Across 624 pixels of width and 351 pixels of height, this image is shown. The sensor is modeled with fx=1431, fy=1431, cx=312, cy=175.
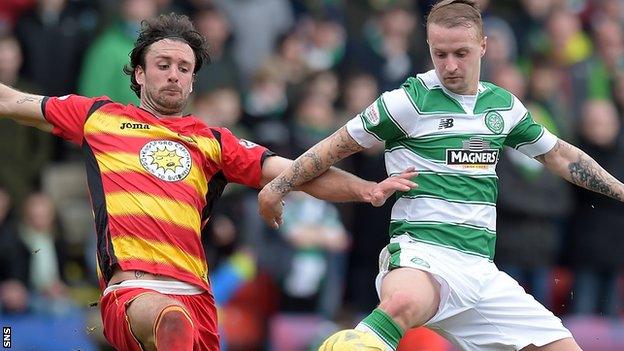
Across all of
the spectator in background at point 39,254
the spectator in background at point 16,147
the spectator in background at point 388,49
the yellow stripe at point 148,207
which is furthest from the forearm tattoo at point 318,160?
the spectator in background at point 388,49

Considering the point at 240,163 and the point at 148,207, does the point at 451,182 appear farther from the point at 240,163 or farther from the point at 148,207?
the point at 148,207

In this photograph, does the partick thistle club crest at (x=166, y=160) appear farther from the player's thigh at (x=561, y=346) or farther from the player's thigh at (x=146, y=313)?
the player's thigh at (x=561, y=346)

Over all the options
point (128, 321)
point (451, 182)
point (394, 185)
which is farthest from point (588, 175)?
point (128, 321)

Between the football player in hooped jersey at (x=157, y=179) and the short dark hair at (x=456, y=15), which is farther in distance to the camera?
the football player in hooped jersey at (x=157, y=179)

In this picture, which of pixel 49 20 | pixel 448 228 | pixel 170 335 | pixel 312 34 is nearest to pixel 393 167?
pixel 448 228

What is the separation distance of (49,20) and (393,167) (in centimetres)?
598

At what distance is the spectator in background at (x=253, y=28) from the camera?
14695 mm

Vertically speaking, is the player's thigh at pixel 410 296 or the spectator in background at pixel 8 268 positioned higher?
the player's thigh at pixel 410 296

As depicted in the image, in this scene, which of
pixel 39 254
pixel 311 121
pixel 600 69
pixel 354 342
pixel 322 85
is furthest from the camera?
pixel 600 69

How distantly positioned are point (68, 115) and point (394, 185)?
6.67 ft

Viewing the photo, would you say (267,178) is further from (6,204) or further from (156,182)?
(6,204)

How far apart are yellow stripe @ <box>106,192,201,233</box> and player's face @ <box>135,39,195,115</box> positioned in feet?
2.04

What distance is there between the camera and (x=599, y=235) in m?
14.2

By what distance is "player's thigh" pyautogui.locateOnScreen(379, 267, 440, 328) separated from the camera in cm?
762
